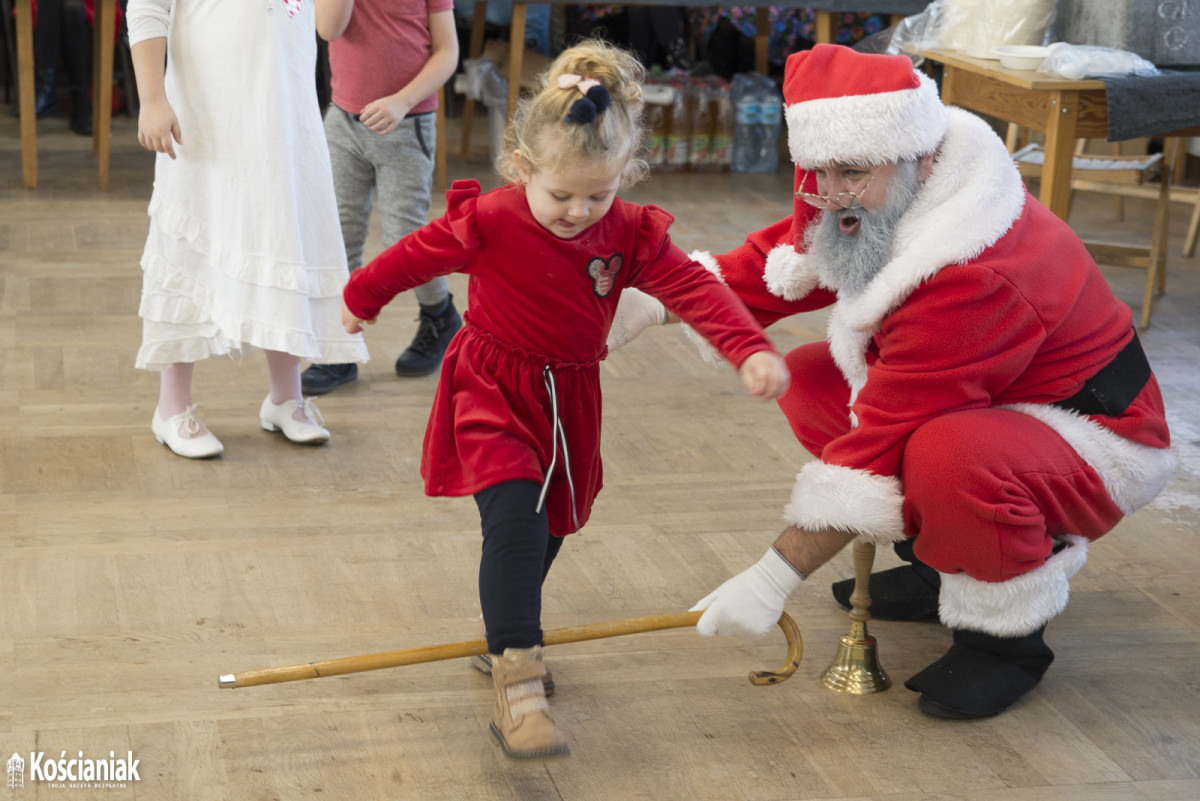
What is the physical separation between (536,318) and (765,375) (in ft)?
0.91

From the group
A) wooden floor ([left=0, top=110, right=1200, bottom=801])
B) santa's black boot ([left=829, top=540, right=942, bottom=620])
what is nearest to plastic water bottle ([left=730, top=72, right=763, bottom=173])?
wooden floor ([left=0, top=110, right=1200, bottom=801])

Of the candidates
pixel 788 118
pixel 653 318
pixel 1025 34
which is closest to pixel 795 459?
pixel 653 318

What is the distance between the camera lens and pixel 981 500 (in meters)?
Result: 1.55

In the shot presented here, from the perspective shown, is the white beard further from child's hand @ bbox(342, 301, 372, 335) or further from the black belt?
child's hand @ bbox(342, 301, 372, 335)

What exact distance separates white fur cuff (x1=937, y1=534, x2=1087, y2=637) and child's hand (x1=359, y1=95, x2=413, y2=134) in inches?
59.7

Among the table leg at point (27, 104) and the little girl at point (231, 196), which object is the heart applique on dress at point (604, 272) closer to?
the little girl at point (231, 196)

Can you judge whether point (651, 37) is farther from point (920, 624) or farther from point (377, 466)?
point (920, 624)

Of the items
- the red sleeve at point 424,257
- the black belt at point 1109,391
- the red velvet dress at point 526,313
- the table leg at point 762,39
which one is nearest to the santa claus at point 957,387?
the black belt at point 1109,391

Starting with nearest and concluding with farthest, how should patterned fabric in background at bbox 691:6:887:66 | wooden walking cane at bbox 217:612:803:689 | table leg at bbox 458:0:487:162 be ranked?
wooden walking cane at bbox 217:612:803:689, table leg at bbox 458:0:487:162, patterned fabric in background at bbox 691:6:887:66

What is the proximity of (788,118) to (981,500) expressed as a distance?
1.84 ft

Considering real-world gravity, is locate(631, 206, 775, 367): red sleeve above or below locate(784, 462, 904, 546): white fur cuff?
above

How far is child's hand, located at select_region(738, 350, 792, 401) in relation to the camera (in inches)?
56.6

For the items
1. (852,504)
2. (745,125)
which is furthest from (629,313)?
(745,125)

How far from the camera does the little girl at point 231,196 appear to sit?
216cm
